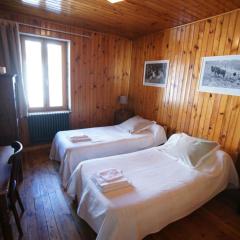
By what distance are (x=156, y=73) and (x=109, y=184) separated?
101 inches

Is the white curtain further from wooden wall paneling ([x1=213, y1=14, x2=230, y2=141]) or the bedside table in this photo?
wooden wall paneling ([x1=213, y1=14, x2=230, y2=141])

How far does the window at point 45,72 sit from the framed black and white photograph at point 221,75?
2.68 m

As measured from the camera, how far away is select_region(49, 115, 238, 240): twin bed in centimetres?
144

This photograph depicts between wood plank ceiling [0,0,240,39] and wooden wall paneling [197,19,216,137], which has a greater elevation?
wood plank ceiling [0,0,240,39]

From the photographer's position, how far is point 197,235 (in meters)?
1.80

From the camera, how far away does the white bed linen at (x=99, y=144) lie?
250 centimetres

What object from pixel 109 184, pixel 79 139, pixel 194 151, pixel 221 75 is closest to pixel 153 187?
pixel 109 184

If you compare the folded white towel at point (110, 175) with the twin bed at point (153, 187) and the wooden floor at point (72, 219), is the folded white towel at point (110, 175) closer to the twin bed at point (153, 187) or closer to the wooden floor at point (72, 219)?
the twin bed at point (153, 187)

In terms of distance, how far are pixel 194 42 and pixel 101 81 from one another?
2.06 m

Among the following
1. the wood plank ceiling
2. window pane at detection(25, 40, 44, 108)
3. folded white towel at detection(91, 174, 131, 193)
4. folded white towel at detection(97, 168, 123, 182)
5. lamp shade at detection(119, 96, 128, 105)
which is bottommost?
folded white towel at detection(91, 174, 131, 193)

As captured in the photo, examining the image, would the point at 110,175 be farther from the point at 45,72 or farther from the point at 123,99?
the point at 45,72

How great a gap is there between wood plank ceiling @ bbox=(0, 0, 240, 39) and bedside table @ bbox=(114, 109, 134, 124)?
5.82 feet

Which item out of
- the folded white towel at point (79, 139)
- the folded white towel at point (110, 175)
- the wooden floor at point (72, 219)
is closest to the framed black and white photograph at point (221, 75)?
the wooden floor at point (72, 219)

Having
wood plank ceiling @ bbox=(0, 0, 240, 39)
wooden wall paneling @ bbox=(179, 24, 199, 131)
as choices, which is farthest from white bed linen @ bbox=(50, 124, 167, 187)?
wood plank ceiling @ bbox=(0, 0, 240, 39)
